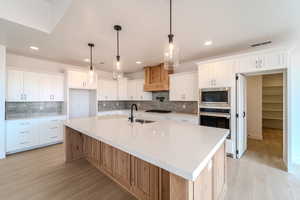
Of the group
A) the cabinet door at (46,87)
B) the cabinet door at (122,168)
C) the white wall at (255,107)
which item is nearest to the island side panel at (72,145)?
the cabinet door at (122,168)

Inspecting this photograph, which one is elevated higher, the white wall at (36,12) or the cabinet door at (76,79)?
the white wall at (36,12)

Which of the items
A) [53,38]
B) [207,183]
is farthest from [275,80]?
[53,38]

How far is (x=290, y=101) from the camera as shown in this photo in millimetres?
2480

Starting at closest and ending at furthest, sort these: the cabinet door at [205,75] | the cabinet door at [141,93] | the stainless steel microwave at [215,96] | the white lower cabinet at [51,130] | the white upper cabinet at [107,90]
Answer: the stainless steel microwave at [215,96], the cabinet door at [205,75], the white lower cabinet at [51,130], the white upper cabinet at [107,90], the cabinet door at [141,93]

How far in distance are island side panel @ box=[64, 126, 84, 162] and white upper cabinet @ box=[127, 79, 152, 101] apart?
2764 millimetres

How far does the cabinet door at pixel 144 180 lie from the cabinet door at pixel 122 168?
111mm

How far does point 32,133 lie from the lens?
11.5ft

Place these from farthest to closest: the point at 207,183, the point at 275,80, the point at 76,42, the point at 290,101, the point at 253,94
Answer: the point at 275,80 → the point at 253,94 → the point at 76,42 → the point at 290,101 → the point at 207,183

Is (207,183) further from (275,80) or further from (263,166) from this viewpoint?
(275,80)

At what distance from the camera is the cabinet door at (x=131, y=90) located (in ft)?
18.0

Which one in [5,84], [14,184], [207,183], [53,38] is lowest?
[14,184]

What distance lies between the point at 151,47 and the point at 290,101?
9.74 ft

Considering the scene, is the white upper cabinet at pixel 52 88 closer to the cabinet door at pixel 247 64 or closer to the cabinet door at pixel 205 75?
the cabinet door at pixel 205 75

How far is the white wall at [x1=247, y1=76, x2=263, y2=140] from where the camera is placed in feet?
14.6
